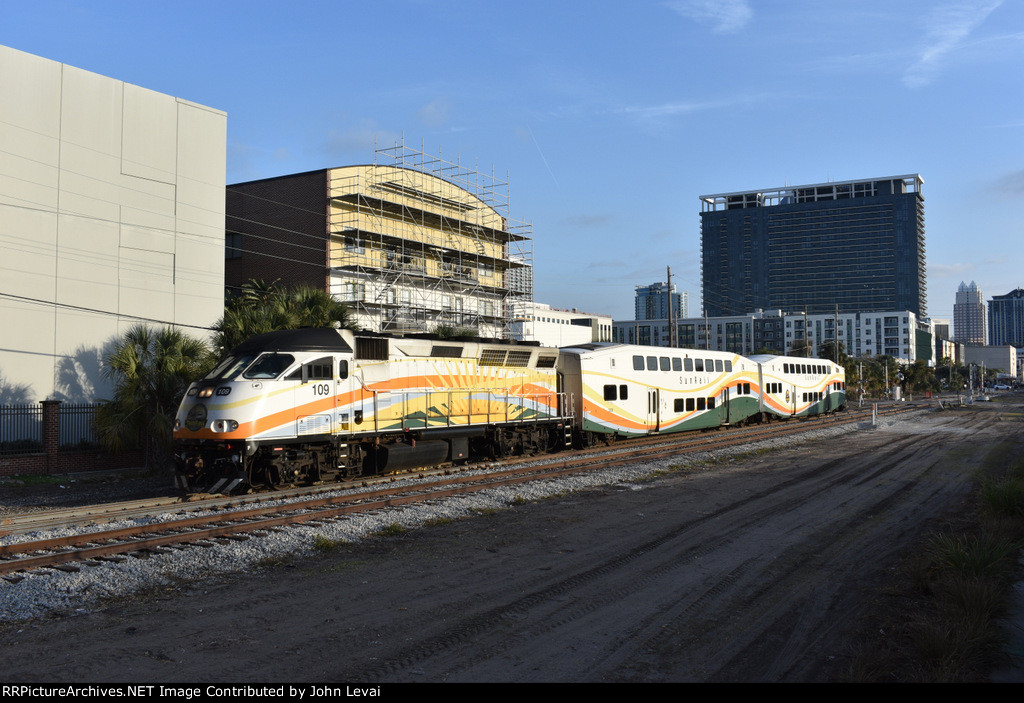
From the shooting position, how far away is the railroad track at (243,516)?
455 inches

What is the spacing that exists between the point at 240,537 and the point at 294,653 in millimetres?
5525

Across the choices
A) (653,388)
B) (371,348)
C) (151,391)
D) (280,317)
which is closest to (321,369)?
(371,348)

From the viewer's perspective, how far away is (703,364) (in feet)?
116

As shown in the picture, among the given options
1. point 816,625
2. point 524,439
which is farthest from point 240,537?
point 524,439

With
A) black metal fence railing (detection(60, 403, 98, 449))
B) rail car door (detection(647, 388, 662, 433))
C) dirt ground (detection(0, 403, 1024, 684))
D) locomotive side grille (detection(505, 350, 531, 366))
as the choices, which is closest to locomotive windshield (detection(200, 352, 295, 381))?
dirt ground (detection(0, 403, 1024, 684))

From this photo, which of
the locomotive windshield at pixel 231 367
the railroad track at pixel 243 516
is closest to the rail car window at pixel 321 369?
the locomotive windshield at pixel 231 367

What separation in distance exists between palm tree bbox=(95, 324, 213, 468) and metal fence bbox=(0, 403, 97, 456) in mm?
2372

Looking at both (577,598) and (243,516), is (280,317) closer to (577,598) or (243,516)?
(243,516)

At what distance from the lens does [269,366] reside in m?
17.6

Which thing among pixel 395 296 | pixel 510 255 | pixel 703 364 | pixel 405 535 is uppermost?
pixel 510 255

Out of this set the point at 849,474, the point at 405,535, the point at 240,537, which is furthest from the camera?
the point at 849,474

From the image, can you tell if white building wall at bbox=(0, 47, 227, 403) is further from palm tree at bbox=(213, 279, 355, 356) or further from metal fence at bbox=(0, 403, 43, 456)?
palm tree at bbox=(213, 279, 355, 356)

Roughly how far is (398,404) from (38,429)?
619 inches

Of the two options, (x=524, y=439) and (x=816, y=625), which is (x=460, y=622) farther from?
(x=524, y=439)
